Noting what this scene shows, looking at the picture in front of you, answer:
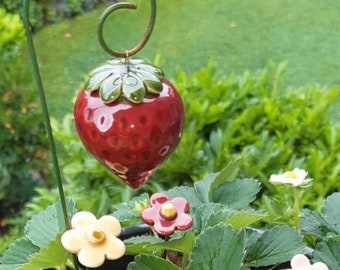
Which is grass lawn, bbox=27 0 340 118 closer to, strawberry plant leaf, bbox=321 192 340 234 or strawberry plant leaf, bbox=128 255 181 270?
strawberry plant leaf, bbox=321 192 340 234

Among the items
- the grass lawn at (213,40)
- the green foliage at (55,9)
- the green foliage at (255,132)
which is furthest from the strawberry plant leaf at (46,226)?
the green foliage at (55,9)

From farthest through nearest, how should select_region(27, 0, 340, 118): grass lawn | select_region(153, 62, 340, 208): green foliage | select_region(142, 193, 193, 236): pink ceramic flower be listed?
select_region(27, 0, 340, 118): grass lawn < select_region(153, 62, 340, 208): green foliage < select_region(142, 193, 193, 236): pink ceramic flower

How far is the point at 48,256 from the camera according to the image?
870mm

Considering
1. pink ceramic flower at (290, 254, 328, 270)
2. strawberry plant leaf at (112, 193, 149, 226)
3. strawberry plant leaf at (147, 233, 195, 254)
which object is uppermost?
pink ceramic flower at (290, 254, 328, 270)

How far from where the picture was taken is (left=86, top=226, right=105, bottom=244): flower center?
2.78ft

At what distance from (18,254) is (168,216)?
216 mm

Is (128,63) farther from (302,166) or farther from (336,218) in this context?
(302,166)

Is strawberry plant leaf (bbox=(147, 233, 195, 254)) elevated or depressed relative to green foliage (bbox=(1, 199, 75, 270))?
elevated

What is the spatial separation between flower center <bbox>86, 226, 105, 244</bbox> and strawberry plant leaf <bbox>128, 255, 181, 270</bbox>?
1.8 inches

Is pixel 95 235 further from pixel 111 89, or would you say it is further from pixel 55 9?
pixel 55 9

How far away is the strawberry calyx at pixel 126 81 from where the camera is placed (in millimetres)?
789

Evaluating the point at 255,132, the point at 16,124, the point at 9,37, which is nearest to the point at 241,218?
the point at 255,132

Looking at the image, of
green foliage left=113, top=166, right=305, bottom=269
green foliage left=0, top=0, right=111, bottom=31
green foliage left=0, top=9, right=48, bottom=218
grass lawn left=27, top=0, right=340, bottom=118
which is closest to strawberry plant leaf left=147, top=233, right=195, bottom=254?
green foliage left=113, top=166, right=305, bottom=269

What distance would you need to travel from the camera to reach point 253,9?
472 centimetres
